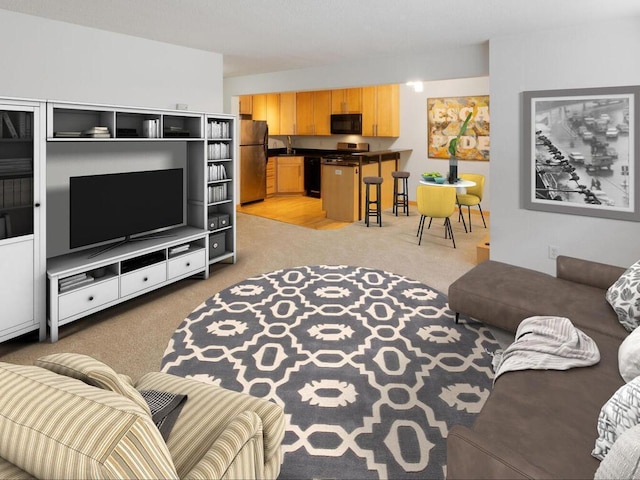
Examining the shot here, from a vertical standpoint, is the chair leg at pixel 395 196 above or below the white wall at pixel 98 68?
below

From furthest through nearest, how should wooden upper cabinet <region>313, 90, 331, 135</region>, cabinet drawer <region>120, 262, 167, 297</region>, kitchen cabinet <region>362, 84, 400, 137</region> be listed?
wooden upper cabinet <region>313, 90, 331, 135</region> → kitchen cabinet <region>362, 84, 400, 137</region> → cabinet drawer <region>120, 262, 167, 297</region>

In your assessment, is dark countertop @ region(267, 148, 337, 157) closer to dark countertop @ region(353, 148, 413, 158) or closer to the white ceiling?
dark countertop @ region(353, 148, 413, 158)

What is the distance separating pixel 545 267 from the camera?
4.38 m

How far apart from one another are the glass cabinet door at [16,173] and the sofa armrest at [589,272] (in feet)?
12.7

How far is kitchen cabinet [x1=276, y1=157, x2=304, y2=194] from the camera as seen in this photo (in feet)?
32.6

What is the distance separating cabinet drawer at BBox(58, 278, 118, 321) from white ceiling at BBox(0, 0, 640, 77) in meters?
2.16

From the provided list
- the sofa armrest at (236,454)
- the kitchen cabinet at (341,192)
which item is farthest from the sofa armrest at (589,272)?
the kitchen cabinet at (341,192)

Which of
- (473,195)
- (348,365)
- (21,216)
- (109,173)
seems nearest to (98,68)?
(109,173)

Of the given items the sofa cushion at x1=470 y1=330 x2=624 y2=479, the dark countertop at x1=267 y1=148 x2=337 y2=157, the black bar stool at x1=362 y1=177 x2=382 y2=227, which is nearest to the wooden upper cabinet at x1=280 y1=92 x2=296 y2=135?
the dark countertop at x1=267 y1=148 x2=337 y2=157

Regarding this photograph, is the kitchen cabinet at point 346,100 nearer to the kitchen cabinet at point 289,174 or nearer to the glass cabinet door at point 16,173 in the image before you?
the kitchen cabinet at point 289,174

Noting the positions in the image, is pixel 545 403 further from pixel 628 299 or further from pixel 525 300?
pixel 525 300

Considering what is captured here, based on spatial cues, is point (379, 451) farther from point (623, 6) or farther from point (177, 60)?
point (177, 60)

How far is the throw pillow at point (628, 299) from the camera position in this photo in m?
2.40

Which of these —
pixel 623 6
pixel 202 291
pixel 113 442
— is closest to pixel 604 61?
pixel 623 6
